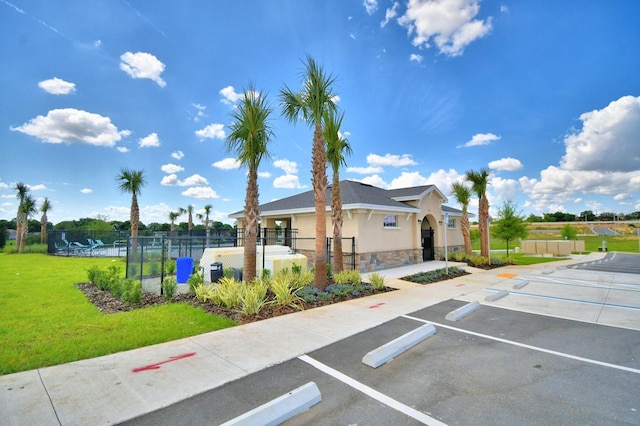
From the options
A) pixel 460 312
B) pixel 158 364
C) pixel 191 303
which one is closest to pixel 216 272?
pixel 191 303

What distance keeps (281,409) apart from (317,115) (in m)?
8.91

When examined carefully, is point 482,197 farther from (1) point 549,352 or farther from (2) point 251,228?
(2) point 251,228

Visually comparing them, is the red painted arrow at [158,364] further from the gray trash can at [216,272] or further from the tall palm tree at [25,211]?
the tall palm tree at [25,211]

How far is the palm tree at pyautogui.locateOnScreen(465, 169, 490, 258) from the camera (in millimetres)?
19275

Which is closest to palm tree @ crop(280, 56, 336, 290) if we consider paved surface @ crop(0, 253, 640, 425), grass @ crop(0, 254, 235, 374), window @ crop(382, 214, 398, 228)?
paved surface @ crop(0, 253, 640, 425)

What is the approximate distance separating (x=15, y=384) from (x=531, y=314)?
404 inches

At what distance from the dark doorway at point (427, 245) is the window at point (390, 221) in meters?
4.73

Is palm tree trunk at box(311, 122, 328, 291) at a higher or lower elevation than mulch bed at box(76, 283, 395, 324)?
higher

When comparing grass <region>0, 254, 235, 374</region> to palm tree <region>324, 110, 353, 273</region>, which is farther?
palm tree <region>324, 110, 353, 273</region>

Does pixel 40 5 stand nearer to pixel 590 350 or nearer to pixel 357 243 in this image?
pixel 357 243

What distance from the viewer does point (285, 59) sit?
12.2m

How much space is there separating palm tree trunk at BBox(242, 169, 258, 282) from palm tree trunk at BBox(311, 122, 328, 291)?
2.07 metres

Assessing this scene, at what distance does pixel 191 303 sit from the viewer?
8.07 metres

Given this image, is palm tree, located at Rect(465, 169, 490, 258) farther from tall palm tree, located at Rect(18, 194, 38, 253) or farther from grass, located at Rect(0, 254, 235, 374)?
tall palm tree, located at Rect(18, 194, 38, 253)
